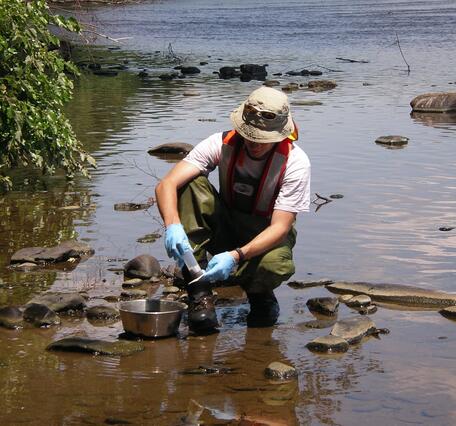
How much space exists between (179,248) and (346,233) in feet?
10.0

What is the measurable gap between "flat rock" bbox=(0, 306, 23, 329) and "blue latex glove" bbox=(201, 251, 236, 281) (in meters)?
1.20

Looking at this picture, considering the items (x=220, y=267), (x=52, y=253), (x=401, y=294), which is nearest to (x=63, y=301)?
(x=220, y=267)

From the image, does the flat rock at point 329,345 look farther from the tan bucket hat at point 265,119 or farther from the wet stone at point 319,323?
the tan bucket hat at point 265,119

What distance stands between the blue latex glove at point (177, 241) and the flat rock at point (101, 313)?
74cm

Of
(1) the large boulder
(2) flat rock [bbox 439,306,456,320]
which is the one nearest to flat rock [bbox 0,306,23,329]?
(2) flat rock [bbox 439,306,456,320]

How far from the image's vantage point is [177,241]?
6.03 meters

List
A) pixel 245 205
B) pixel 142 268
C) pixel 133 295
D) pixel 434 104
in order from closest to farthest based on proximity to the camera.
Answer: pixel 245 205, pixel 133 295, pixel 142 268, pixel 434 104

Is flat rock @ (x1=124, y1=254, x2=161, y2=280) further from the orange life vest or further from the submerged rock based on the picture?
the submerged rock

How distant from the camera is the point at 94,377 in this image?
5.52 metres

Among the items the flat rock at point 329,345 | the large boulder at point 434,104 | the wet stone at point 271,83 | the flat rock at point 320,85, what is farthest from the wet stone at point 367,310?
the wet stone at point 271,83

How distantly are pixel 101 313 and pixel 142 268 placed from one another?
37.4 inches

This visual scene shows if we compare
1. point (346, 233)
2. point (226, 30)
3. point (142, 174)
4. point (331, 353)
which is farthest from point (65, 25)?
point (226, 30)

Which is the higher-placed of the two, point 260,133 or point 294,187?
A: point 260,133

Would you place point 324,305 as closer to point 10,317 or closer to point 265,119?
point 265,119
